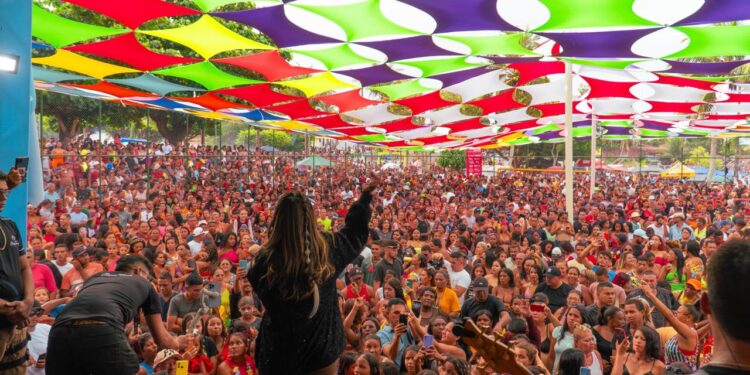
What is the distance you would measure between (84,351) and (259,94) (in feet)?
44.6

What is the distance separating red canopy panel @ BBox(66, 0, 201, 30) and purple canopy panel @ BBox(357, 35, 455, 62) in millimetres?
3170

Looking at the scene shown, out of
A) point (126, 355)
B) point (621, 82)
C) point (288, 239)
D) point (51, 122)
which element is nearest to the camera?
point (288, 239)

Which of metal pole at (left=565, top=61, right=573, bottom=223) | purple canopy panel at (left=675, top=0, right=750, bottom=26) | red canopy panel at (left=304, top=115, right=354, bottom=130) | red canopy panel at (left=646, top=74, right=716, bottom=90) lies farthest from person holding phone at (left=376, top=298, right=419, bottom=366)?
red canopy panel at (left=304, top=115, right=354, bottom=130)

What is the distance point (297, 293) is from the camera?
264 cm

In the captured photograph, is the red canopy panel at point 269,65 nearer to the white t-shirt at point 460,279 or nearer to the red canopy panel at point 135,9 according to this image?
the red canopy panel at point 135,9

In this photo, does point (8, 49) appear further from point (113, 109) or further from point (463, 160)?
point (463, 160)

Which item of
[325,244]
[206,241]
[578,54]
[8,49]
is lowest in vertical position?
[206,241]

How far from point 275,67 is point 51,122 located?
3010 cm

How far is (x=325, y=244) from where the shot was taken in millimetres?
2791

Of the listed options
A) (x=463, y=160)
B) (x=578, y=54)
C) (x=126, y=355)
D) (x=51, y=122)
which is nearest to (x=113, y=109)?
(x=51, y=122)

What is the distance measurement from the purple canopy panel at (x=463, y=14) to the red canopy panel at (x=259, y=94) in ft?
22.9

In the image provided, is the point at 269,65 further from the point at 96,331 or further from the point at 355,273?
the point at 96,331

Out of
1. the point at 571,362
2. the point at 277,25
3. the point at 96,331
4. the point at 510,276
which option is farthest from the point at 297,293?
the point at 277,25

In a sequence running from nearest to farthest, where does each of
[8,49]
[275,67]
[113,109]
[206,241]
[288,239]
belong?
[288,239] → [8,49] → [206,241] → [275,67] → [113,109]
